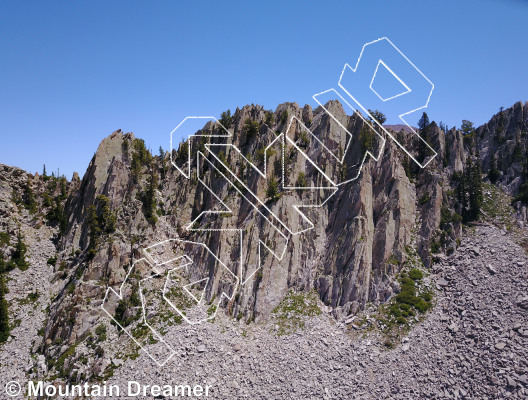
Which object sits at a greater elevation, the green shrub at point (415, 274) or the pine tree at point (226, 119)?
the pine tree at point (226, 119)

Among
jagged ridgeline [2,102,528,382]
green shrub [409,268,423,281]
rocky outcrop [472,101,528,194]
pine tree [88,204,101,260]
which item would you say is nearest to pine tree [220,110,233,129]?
jagged ridgeline [2,102,528,382]

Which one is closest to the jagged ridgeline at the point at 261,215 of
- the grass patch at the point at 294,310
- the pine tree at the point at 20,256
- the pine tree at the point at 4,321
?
the pine tree at the point at 20,256

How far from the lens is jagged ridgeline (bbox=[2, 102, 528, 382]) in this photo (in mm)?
53812

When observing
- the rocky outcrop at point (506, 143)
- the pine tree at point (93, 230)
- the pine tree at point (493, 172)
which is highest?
the rocky outcrop at point (506, 143)

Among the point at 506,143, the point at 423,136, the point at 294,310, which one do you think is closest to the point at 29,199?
the point at 294,310

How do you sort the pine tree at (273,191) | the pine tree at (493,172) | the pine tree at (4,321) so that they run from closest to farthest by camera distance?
the pine tree at (4,321)
the pine tree at (273,191)
the pine tree at (493,172)

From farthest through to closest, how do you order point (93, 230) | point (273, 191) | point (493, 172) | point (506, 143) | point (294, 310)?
point (506, 143) < point (493, 172) < point (273, 191) < point (93, 230) < point (294, 310)

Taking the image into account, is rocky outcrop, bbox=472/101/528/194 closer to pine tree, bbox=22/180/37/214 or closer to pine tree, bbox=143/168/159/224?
pine tree, bbox=143/168/159/224

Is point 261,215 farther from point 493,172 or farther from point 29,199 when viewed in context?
point 493,172

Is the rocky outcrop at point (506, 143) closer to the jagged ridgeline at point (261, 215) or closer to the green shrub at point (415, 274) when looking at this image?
the jagged ridgeline at point (261, 215)

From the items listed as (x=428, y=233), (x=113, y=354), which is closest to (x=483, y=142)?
(x=428, y=233)

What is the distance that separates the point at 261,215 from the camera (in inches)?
2384

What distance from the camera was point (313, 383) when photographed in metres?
42.1

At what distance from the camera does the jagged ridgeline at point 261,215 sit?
53.8 metres
